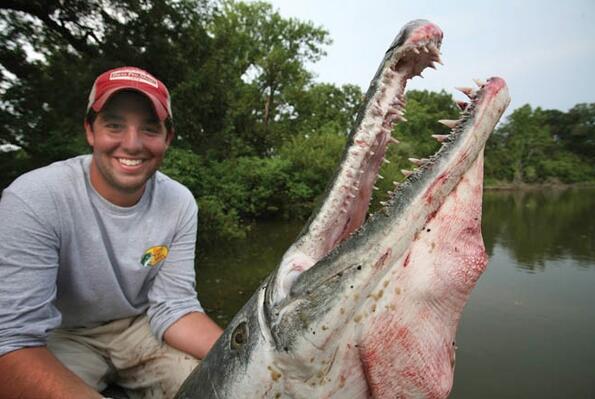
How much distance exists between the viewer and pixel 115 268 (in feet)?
6.89

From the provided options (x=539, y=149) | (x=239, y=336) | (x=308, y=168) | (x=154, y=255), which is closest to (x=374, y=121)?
(x=239, y=336)

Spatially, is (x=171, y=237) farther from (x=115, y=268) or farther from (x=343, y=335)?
(x=343, y=335)

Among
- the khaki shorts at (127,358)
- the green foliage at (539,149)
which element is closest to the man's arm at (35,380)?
the khaki shorts at (127,358)

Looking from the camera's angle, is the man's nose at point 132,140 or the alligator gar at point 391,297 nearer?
the alligator gar at point 391,297

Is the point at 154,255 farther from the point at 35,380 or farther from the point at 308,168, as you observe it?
the point at 308,168

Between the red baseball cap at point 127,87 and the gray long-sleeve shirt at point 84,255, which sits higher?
the red baseball cap at point 127,87

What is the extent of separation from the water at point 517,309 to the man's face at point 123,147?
341 cm

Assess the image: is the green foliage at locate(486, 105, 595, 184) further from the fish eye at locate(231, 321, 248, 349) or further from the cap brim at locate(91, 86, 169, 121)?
the fish eye at locate(231, 321, 248, 349)

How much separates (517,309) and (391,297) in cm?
554

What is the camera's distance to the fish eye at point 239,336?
4.33 ft

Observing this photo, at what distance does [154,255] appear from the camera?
88.2 inches

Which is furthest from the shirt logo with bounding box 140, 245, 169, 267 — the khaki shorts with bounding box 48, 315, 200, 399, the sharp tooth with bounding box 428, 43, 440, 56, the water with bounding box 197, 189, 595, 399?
the water with bounding box 197, 189, 595, 399

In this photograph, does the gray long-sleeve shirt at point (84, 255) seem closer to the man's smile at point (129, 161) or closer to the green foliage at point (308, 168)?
the man's smile at point (129, 161)

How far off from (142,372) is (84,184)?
4.28ft
